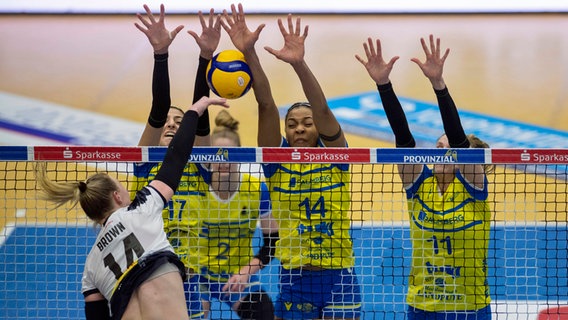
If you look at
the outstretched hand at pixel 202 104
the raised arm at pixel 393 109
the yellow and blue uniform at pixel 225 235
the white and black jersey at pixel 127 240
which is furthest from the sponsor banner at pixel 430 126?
the white and black jersey at pixel 127 240

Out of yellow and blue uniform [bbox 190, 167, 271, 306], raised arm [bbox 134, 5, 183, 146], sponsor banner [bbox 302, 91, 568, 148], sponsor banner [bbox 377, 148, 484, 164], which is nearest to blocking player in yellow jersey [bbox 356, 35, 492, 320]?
sponsor banner [bbox 377, 148, 484, 164]

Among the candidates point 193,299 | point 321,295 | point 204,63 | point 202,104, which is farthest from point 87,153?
point 321,295

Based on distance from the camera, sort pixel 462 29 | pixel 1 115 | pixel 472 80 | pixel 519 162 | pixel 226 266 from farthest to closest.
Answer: pixel 462 29, pixel 472 80, pixel 1 115, pixel 226 266, pixel 519 162

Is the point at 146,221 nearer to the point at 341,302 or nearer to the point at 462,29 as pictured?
the point at 341,302

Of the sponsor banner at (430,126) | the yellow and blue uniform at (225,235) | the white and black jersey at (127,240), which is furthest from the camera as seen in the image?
the sponsor banner at (430,126)

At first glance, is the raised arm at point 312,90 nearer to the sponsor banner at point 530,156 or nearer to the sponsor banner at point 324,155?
the sponsor banner at point 324,155

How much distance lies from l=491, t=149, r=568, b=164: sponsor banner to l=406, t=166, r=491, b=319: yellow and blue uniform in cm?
25

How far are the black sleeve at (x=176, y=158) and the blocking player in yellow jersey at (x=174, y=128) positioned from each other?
1.00m

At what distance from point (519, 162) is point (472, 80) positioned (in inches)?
290

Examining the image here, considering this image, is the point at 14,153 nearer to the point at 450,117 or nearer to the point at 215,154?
the point at 215,154

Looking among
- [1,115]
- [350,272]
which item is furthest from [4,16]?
[350,272]

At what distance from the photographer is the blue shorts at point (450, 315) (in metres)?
6.25

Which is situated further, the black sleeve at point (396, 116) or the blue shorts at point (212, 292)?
the blue shorts at point (212, 292)

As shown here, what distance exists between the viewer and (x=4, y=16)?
51.7 feet
